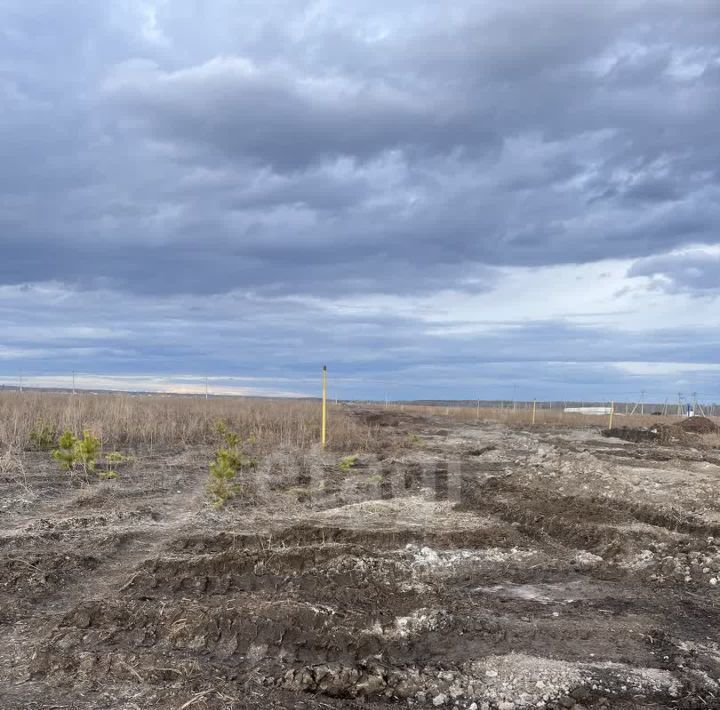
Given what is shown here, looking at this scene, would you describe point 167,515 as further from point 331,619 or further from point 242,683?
point 242,683

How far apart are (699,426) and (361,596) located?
94.9 ft

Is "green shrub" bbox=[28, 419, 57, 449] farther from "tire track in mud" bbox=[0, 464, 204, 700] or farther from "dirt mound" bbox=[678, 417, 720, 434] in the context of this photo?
"dirt mound" bbox=[678, 417, 720, 434]

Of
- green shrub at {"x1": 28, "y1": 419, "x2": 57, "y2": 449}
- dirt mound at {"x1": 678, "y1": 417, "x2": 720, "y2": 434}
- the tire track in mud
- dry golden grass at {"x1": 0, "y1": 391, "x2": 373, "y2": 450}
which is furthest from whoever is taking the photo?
dirt mound at {"x1": 678, "y1": 417, "x2": 720, "y2": 434}

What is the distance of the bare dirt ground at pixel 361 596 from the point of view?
3.97m

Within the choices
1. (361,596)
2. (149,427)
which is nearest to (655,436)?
(149,427)

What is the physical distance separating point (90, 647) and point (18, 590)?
1704 millimetres

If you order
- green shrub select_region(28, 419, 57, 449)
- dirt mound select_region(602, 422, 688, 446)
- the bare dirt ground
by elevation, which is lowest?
the bare dirt ground

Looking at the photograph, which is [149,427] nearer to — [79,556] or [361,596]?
[79,556]

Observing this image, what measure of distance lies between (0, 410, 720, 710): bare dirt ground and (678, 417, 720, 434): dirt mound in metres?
21.0

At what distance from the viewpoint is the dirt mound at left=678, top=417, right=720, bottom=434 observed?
2999 cm

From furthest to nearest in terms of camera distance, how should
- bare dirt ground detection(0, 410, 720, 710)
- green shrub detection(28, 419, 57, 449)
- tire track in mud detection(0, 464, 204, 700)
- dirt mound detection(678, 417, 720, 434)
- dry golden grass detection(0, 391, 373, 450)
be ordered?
dirt mound detection(678, 417, 720, 434)
dry golden grass detection(0, 391, 373, 450)
green shrub detection(28, 419, 57, 449)
tire track in mud detection(0, 464, 204, 700)
bare dirt ground detection(0, 410, 720, 710)

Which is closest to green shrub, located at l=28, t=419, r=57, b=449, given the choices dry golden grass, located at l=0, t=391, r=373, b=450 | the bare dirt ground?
dry golden grass, located at l=0, t=391, r=373, b=450

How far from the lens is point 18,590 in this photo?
18.9 ft

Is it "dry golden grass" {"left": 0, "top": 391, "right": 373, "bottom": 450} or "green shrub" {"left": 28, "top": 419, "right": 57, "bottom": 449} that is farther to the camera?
"dry golden grass" {"left": 0, "top": 391, "right": 373, "bottom": 450}
